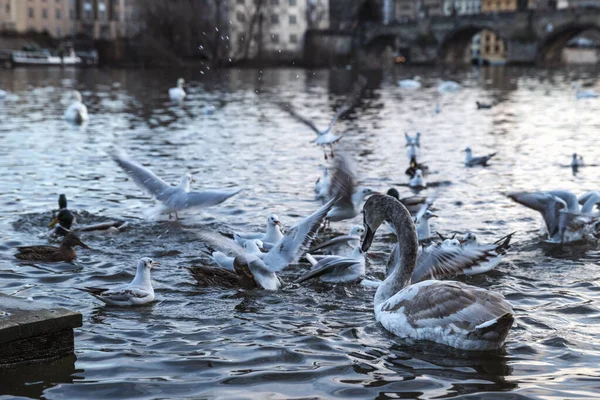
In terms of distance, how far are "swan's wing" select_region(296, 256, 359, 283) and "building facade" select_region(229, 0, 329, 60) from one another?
48114mm

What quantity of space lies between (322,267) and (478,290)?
179 centimetres

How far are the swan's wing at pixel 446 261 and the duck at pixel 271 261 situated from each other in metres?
0.86

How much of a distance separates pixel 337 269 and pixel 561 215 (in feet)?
9.50

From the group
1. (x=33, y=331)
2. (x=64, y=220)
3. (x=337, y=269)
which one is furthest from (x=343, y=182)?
(x=33, y=331)

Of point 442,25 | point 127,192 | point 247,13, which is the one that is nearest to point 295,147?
point 127,192

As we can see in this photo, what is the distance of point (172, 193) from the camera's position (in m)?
10.1

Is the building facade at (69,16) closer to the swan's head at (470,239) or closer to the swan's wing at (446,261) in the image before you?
the swan's head at (470,239)

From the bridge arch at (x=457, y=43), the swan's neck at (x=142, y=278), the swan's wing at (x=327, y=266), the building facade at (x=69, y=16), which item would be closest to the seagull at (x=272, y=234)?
the swan's wing at (x=327, y=266)

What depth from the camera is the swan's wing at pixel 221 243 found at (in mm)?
8078

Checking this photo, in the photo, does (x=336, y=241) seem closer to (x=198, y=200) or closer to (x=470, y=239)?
(x=470, y=239)

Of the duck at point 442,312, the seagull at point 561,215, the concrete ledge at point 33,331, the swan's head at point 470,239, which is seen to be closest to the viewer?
the concrete ledge at point 33,331

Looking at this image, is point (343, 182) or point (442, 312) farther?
point (343, 182)

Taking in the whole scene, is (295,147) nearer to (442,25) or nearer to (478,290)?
(478,290)

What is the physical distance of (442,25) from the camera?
96938 millimetres
